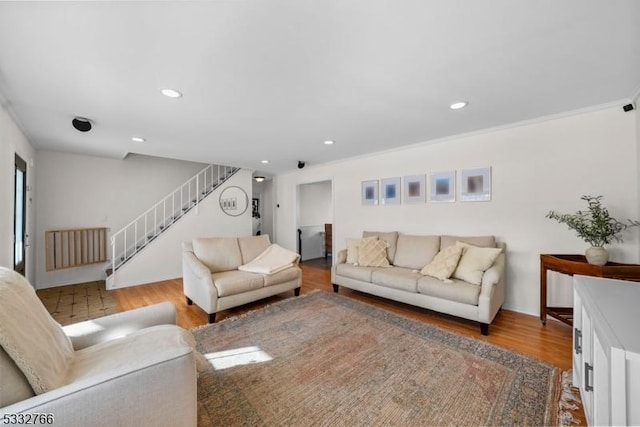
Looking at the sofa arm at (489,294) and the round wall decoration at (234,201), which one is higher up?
the round wall decoration at (234,201)

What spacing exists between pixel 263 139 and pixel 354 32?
7.73ft

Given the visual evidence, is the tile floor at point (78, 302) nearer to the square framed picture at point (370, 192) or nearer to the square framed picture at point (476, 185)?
the square framed picture at point (370, 192)

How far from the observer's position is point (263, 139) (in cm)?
356

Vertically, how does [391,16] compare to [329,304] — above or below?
above

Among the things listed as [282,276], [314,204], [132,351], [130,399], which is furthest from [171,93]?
[314,204]

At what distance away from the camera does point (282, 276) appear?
3.37 metres

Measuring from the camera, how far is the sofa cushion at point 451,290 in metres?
2.52

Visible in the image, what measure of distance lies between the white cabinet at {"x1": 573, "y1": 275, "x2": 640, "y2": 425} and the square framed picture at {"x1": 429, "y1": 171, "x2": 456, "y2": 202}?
81.8 inches

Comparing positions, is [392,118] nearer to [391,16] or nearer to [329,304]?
[391,16]

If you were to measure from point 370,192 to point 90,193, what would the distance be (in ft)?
17.2

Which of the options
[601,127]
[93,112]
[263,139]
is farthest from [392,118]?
[93,112]

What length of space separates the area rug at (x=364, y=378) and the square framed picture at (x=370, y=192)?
2.27 meters

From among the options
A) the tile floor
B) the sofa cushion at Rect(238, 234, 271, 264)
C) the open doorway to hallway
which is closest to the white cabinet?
the sofa cushion at Rect(238, 234, 271, 264)

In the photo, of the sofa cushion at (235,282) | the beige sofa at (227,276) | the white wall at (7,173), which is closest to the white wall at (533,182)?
the beige sofa at (227,276)
